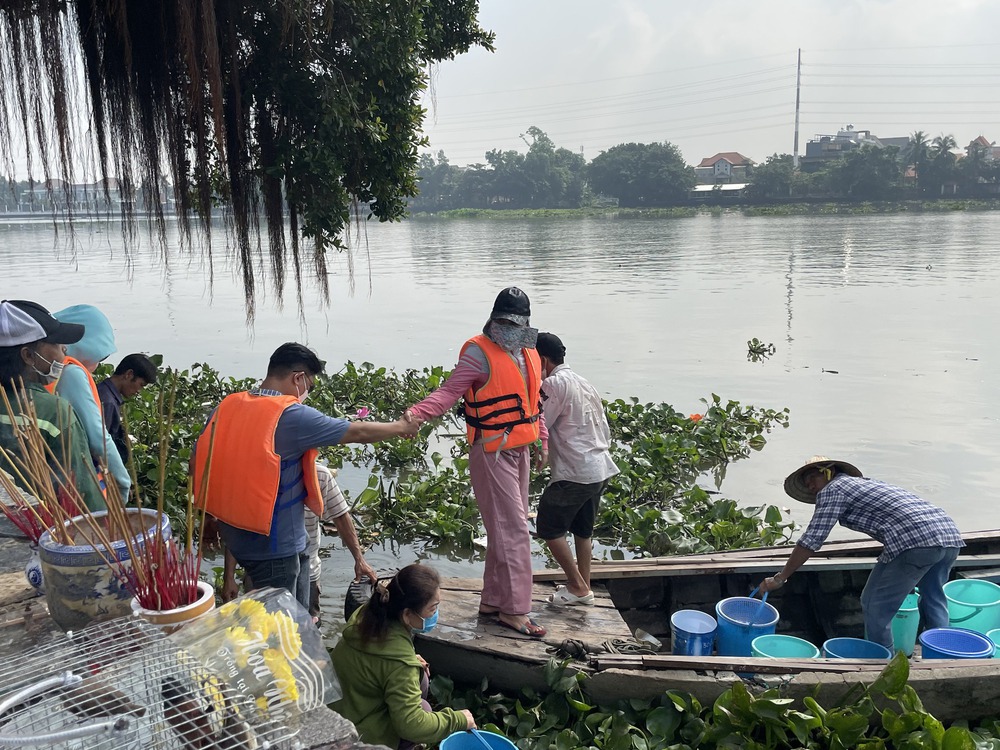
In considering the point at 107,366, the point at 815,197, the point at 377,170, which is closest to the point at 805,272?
the point at 107,366

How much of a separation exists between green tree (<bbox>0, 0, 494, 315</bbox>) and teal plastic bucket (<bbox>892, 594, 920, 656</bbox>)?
4.46m

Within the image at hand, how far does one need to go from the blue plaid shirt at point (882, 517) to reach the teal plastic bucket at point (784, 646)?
0.59m

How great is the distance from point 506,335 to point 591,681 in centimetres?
192

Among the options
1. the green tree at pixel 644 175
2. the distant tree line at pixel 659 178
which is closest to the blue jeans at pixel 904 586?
the distant tree line at pixel 659 178

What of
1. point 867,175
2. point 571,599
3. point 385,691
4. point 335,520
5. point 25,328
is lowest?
point 571,599

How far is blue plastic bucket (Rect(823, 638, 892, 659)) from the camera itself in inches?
186

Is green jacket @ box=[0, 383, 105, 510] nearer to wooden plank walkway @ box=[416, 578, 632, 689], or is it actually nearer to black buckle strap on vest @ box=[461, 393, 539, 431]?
black buckle strap on vest @ box=[461, 393, 539, 431]

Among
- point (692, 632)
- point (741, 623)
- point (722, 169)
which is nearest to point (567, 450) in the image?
point (692, 632)

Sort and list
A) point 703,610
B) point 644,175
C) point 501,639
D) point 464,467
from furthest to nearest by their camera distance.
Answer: point 644,175 → point 464,467 → point 703,610 → point 501,639

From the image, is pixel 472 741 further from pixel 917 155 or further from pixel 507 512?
pixel 917 155

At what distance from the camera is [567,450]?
15.8ft

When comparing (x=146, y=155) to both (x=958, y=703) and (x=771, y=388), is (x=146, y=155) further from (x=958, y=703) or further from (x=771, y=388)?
(x=771, y=388)

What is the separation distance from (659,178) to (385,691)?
8699cm

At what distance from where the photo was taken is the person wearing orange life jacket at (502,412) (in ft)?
14.3
